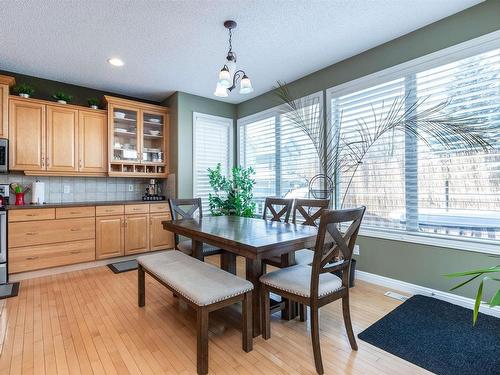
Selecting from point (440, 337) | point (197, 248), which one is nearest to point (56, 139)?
point (197, 248)

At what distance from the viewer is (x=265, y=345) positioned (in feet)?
6.36

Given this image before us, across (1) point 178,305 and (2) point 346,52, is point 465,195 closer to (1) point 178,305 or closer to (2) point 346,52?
(2) point 346,52

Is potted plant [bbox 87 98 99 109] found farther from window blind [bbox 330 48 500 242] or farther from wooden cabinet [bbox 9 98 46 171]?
window blind [bbox 330 48 500 242]

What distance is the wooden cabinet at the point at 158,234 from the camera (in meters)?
4.23

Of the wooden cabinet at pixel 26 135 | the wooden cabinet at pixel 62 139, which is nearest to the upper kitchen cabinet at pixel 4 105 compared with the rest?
the wooden cabinet at pixel 26 135

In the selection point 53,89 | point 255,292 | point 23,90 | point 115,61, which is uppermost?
point 115,61

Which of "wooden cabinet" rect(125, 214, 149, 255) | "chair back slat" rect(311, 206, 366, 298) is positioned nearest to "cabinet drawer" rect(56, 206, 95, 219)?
"wooden cabinet" rect(125, 214, 149, 255)

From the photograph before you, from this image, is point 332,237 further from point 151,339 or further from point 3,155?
point 3,155

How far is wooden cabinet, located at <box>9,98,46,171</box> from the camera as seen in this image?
11.2 feet

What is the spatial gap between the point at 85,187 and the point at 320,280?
392 cm

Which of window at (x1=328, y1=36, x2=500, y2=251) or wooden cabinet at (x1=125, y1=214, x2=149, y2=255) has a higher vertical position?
window at (x1=328, y1=36, x2=500, y2=251)

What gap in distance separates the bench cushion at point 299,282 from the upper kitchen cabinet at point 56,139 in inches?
132

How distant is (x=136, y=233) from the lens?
13.4 ft

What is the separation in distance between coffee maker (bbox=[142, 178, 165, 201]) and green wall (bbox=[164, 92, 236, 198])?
0.43 meters
